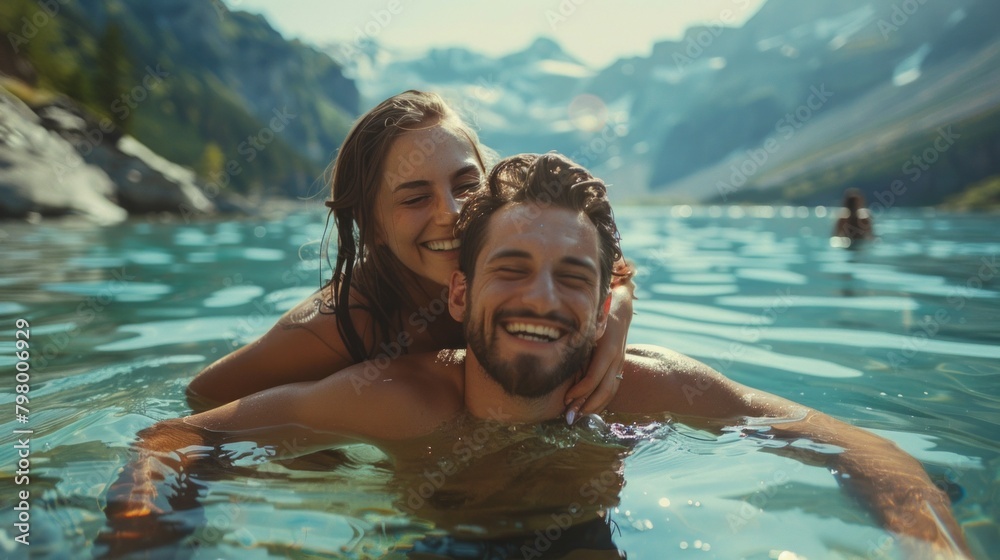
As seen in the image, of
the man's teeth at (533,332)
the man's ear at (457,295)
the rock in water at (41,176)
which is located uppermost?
the rock in water at (41,176)

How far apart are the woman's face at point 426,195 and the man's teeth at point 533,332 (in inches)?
44.1

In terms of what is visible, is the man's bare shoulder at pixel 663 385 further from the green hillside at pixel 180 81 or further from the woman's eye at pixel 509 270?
the green hillside at pixel 180 81

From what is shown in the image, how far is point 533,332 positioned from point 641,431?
1328 mm

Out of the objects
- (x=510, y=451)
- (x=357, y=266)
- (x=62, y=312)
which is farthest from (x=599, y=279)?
(x=62, y=312)

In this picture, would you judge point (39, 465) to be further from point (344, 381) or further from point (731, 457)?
point (731, 457)

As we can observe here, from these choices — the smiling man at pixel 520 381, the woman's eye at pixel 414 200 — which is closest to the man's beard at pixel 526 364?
the smiling man at pixel 520 381

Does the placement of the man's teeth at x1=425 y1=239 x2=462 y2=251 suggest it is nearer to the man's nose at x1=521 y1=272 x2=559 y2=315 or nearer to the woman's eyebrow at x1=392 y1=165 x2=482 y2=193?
the woman's eyebrow at x1=392 y1=165 x2=482 y2=193

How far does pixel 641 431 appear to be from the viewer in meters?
4.57

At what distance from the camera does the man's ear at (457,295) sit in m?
4.23

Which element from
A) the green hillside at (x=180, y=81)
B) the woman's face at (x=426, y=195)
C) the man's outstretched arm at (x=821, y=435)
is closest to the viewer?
the man's outstretched arm at (x=821, y=435)

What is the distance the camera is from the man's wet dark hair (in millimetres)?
4051

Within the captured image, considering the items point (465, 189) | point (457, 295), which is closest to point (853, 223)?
point (465, 189)

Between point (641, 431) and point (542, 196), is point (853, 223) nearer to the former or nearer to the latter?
point (641, 431)

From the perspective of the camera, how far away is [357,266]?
17.7ft
